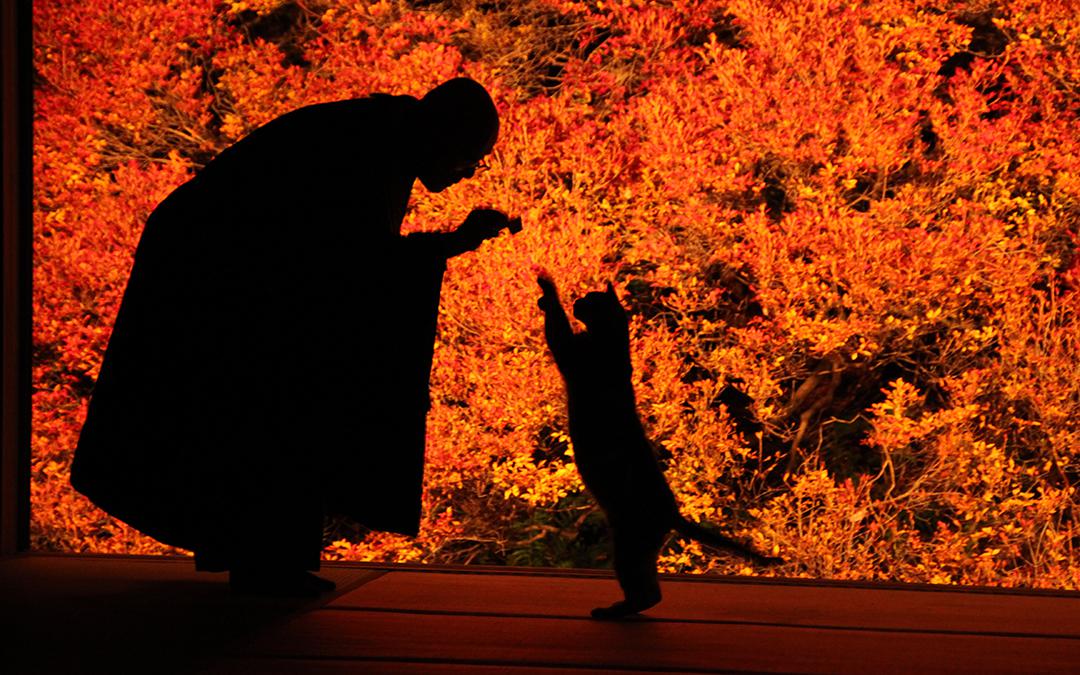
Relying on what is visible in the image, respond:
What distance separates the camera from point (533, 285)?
3.54m

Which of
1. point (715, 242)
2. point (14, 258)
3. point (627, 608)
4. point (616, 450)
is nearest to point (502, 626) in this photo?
point (627, 608)

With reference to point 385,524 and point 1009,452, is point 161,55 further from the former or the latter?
point 1009,452

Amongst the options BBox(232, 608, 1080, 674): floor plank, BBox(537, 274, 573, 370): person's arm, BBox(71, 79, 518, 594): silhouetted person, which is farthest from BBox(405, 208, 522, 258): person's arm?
BBox(232, 608, 1080, 674): floor plank

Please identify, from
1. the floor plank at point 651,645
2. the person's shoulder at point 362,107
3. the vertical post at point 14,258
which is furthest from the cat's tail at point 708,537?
the vertical post at point 14,258

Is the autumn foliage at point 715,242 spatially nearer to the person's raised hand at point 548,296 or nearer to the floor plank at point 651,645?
the person's raised hand at point 548,296

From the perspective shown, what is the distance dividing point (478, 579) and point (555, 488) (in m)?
1.15

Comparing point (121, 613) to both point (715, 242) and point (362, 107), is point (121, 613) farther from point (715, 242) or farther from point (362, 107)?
point (715, 242)

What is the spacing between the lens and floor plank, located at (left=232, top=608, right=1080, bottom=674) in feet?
5.44

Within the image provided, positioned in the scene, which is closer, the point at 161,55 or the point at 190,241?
the point at 190,241

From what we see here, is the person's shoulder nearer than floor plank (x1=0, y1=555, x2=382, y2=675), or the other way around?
floor plank (x1=0, y1=555, x2=382, y2=675)

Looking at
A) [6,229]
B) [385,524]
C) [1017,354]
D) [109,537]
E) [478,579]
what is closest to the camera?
[385,524]

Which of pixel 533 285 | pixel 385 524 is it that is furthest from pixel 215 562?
pixel 533 285

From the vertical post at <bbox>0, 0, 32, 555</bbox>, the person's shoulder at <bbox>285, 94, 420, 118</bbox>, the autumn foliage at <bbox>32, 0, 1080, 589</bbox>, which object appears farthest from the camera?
the autumn foliage at <bbox>32, 0, 1080, 589</bbox>

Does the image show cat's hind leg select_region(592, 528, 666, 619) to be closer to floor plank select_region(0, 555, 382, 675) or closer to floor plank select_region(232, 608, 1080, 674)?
floor plank select_region(232, 608, 1080, 674)
